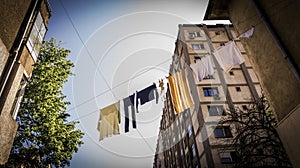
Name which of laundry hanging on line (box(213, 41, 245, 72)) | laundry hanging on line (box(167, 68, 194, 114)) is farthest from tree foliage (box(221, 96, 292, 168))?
laundry hanging on line (box(213, 41, 245, 72))

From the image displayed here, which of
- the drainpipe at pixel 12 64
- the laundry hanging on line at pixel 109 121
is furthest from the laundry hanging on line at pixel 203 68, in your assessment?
the drainpipe at pixel 12 64

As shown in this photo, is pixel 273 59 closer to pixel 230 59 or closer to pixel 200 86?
pixel 230 59

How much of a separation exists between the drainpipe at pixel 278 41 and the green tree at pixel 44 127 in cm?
986

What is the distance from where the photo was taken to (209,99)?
26.0 meters

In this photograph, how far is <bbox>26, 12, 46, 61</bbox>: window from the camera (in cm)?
808

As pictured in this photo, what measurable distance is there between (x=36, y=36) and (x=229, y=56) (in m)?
8.19

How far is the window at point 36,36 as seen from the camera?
8.08m

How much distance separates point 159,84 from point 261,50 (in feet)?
17.4

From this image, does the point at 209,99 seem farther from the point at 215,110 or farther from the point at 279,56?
the point at 279,56

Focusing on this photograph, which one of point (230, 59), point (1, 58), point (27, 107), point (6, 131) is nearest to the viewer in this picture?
point (1, 58)

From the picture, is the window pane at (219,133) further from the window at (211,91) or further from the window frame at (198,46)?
the window frame at (198,46)

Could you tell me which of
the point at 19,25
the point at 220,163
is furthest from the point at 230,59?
the point at 220,163

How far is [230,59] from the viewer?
820 centimetres

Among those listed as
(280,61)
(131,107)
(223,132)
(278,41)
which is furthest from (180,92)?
(223,132)
